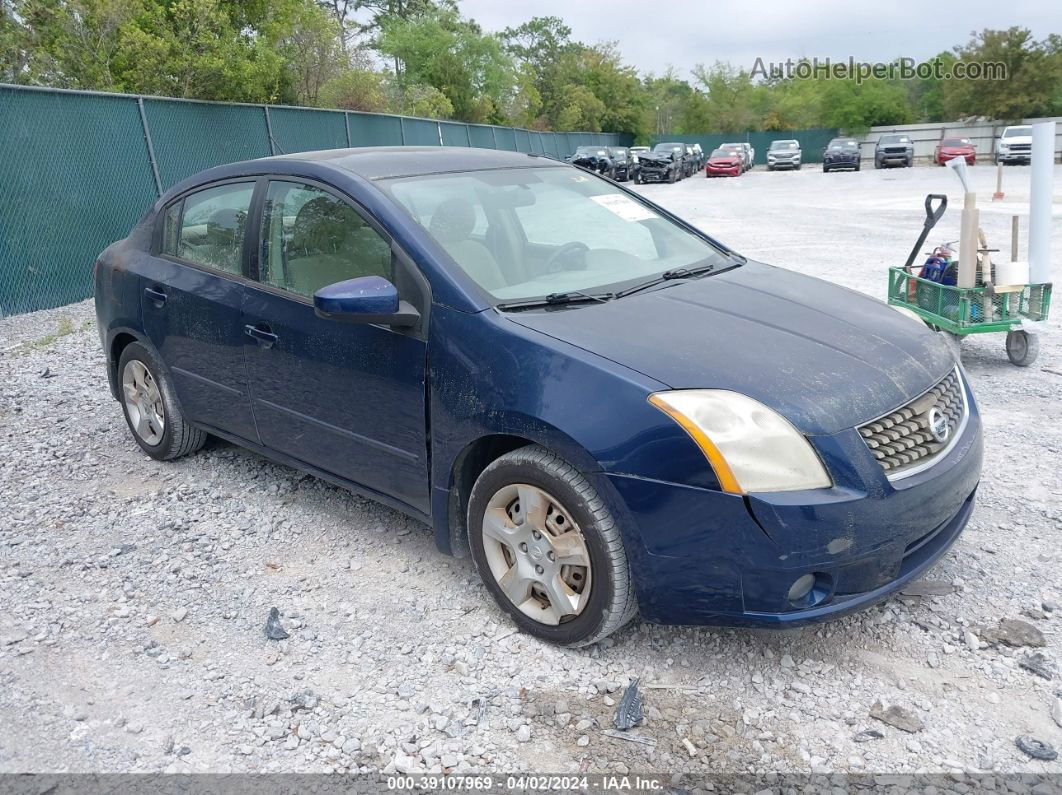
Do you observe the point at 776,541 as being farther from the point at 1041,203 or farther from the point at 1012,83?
the point at 1012,83

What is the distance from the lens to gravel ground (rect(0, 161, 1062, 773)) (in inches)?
105

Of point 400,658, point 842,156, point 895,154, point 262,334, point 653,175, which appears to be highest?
→ point 262,334

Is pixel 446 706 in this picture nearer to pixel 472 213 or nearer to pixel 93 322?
pixel 472 213

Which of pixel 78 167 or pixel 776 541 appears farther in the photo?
pixel 78 167

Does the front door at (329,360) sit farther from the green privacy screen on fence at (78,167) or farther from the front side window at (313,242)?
the green privacy screen on fence at (78,167)

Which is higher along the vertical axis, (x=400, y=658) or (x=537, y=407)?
(x=537, y=407)

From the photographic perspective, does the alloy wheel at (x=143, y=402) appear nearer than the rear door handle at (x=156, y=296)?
No

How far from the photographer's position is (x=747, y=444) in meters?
2.64

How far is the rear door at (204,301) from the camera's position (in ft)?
13.4

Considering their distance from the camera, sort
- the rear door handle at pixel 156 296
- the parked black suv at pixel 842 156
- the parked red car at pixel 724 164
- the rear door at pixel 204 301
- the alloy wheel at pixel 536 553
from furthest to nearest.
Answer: the parked red car at pixel 724 164
the parked black suv at pixel 842 156
the rear door handle at pixel 156 296
the rear door at pixel 204 301
the alloy wheel at pixel 536 553

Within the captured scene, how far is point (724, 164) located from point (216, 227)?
40479mm

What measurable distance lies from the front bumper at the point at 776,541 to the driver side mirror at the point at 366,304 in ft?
3.41

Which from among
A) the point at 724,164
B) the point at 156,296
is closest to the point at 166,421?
the point at 156,296

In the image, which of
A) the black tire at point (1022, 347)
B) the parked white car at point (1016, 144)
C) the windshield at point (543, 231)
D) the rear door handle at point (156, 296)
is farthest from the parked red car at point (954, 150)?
the rear door handle at point (156, 296)
